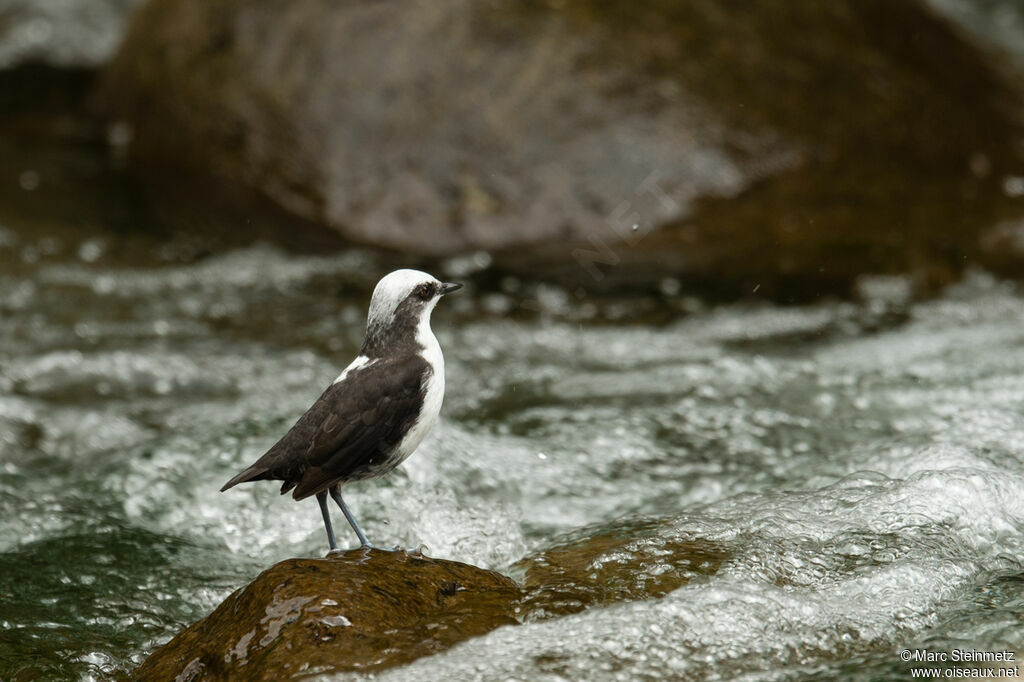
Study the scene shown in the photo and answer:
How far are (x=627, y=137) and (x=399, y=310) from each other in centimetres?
395

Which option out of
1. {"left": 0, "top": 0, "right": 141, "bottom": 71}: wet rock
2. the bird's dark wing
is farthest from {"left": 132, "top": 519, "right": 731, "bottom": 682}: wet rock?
{"left": 0, "top": 0, "right": 141, "bottom": 71}: wet rock

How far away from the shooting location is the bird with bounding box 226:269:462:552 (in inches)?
139

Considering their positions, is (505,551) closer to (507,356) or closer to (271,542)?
(271,542)

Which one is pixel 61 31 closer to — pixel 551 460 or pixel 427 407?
pixel 551 460

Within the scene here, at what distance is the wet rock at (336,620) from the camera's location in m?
3.04

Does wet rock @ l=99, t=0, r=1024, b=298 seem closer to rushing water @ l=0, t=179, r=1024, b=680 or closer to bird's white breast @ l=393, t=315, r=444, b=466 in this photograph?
rushing water @ l=0, t=179, r=1024, b=680

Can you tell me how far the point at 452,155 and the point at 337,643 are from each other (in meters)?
4.84

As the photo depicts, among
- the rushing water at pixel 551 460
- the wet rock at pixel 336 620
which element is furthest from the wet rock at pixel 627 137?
the wet rock at pixel 336 620

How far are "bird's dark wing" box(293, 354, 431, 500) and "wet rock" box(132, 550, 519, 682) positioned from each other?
0.26 m

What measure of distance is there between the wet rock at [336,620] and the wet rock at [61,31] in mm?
9228

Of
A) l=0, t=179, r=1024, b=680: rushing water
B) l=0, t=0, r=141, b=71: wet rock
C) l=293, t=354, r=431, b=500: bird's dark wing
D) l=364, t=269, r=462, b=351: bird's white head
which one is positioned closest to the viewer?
l=0, t=179, r=1024, b=680: rushing water

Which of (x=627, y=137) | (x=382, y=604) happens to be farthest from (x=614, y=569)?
(x=627, y=137)

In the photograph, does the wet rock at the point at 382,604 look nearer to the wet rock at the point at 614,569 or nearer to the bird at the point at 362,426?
the wet rock at the point at 614,569

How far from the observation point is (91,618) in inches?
156
